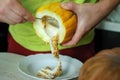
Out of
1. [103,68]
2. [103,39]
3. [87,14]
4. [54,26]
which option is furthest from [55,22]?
[103,39]

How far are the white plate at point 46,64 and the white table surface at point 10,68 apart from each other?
1.0 inches

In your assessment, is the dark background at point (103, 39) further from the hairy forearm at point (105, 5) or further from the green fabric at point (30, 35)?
the hairy forearm at point (105, 5)

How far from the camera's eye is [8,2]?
2.61 ft

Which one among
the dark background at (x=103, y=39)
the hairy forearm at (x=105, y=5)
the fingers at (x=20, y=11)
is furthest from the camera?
the dark background at (x=103, y=39)

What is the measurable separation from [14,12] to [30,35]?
0.21 m

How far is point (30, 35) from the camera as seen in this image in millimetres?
1003

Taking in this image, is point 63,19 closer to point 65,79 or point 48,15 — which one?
point 48,15

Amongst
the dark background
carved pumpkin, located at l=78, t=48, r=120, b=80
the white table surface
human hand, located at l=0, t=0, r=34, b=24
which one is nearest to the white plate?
Result: the white table surface

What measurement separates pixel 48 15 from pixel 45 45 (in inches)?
8.2

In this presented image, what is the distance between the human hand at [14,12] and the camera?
795 millimetres

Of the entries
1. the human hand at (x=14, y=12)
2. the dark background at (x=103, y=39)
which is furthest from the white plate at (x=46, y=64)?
the dark background at (x=103, y=39)

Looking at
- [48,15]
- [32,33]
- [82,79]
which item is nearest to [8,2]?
[48,15]

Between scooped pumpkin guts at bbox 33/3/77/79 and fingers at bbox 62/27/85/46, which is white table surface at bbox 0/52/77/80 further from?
fingers at bbox 62/27/85/46

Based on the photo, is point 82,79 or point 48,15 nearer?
point 82,79
